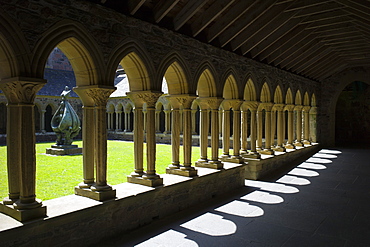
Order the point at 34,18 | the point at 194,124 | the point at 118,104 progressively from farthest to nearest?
the point at 118,104 → the point at 194,124 → the point at 34,18

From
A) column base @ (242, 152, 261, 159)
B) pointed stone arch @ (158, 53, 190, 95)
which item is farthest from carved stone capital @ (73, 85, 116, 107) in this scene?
column base @ (242, 152, 261, 159)

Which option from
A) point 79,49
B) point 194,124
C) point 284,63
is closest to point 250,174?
point 284,63

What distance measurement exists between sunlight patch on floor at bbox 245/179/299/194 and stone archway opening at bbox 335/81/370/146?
1031 centimetres

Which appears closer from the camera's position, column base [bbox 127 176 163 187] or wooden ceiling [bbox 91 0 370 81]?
column base [bbox 127 176 163 187]

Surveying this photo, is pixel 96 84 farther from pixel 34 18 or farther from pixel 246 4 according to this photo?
pixel 246 4

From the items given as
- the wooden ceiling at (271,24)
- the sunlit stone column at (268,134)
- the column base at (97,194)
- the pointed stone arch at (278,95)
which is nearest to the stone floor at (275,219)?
the column base at (97,194)

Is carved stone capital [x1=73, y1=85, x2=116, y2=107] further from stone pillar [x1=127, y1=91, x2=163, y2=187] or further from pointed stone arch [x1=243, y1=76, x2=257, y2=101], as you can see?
pointed stone arch [x1=243, y1=76, x2=257, y2=101]

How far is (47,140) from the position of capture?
17.6 meters

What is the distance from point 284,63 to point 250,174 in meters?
3.85

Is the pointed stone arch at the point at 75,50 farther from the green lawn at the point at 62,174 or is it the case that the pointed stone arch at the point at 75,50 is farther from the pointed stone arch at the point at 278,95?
the pointed stone arch at the point at 278,95

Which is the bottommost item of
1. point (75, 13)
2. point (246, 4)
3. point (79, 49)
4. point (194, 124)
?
point (194, 124)

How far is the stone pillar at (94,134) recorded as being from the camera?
3.84 metres

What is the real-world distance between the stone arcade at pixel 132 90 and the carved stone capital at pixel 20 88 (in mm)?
11

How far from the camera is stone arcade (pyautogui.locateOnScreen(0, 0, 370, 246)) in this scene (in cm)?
308
